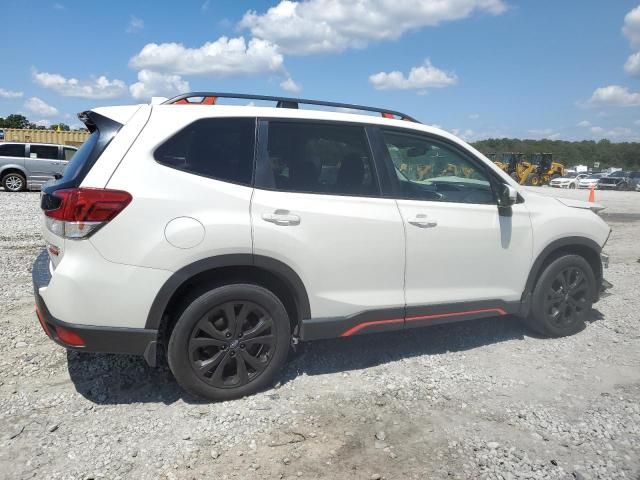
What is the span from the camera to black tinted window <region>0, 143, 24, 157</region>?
1741 cm

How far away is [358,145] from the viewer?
12.4 feet

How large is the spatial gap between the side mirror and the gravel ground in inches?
50.7

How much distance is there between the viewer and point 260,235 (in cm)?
321

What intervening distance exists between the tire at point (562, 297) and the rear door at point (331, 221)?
1.52m

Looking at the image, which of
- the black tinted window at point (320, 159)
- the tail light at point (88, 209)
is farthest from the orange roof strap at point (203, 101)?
the tail light at point (88, 209)

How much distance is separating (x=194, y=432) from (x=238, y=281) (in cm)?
94

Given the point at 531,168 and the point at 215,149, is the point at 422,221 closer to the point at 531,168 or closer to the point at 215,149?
the point at 215,149

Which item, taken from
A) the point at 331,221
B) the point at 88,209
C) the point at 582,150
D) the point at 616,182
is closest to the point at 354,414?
the point at 331,221

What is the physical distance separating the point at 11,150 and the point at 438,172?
58.2 feet

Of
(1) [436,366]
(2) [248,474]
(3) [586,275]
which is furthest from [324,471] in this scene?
(3) [586,275]

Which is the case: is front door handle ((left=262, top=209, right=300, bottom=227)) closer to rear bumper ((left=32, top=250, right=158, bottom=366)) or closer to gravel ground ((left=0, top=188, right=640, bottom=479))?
rear bumper ((left=32, top=250, right=158, bottom=366))

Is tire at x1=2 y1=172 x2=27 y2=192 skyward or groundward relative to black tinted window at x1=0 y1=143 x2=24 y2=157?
groundward

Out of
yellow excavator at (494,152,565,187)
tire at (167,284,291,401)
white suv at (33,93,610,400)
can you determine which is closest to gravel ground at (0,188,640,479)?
tire at (167,284,291,401)

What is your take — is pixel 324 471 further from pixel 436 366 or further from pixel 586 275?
pixel 586 275
